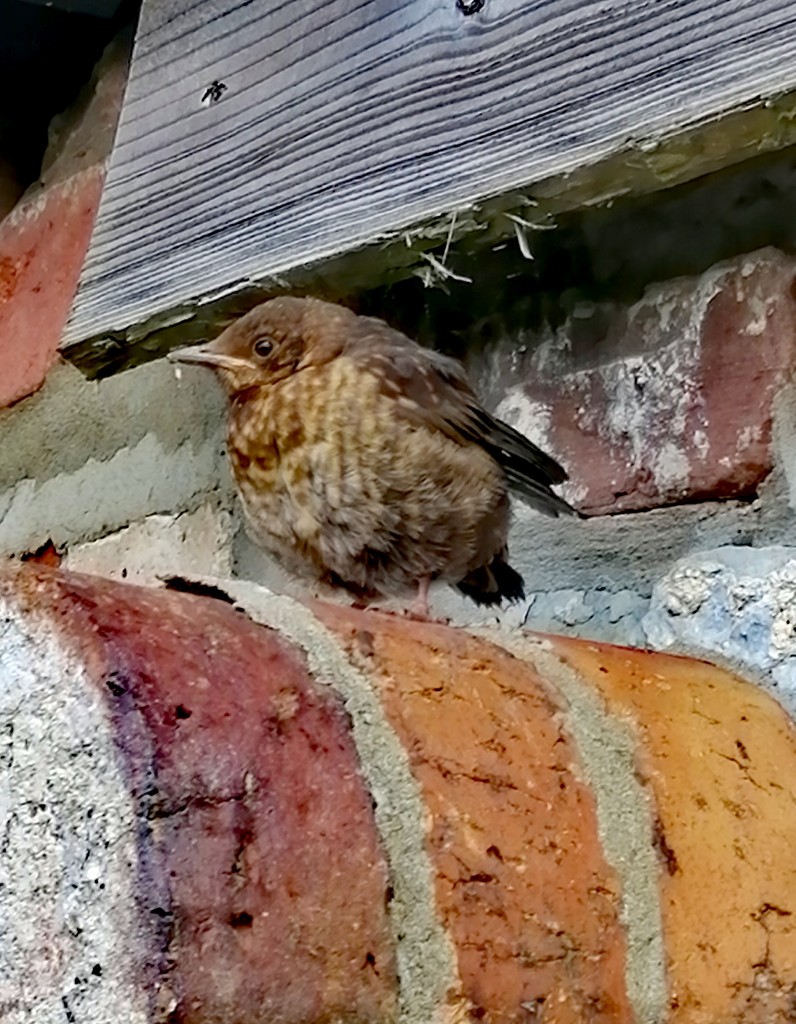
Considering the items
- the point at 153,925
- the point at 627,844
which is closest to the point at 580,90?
the point at 627,844

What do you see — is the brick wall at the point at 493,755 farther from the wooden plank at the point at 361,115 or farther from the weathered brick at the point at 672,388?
the wooden plank at the point at 361,115

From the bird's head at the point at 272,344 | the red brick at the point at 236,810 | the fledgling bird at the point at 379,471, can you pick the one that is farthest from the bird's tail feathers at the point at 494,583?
the red brick at the point at 236,810

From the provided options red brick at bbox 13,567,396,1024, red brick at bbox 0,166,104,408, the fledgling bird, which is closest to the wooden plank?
the fledgling bird

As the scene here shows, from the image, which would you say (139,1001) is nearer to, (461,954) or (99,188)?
(461,954)

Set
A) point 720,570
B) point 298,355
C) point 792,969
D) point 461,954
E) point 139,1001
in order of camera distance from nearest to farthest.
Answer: point 139,1001, point 461,954, point 792,969, point 720,570, point 298,355

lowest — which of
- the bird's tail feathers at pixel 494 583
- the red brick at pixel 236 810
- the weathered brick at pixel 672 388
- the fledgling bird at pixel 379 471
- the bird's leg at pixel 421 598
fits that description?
the bird's leg at pixel 421 598

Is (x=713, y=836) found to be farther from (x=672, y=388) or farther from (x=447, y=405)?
(x=447, y=405)
